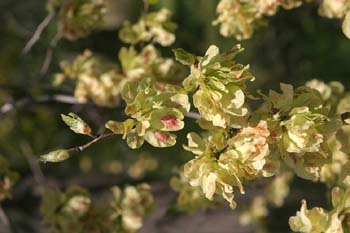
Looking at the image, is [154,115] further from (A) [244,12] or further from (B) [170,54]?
(B) [170,54]

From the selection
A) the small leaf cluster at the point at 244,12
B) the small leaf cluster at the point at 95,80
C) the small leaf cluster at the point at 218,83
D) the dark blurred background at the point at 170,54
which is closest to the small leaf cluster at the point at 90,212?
the small leaf cluster at the point at 95,80

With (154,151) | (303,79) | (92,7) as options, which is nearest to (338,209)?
(92,7)

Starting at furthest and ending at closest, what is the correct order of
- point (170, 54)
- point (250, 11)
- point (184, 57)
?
point (170, 54) → point (250, 11) → point (184, 57)

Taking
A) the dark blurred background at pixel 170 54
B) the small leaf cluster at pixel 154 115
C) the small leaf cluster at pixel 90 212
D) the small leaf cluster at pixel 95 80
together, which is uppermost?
the small leaf cluster at pixel 154 115

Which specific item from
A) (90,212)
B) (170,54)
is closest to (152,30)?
(90,212)

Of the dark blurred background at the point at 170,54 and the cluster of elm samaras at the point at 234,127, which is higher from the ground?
the cluster of elm samaras at the point at 234,127

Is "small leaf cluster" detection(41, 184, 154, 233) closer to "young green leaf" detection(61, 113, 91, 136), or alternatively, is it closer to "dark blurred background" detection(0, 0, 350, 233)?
"young green leaf" detection(61, 113, 91, 136)

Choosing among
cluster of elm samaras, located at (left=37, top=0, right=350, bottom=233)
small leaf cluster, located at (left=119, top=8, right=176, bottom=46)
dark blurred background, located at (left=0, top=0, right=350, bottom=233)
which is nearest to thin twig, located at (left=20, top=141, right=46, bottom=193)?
dark blurred background, located at (left=0, top=0, right=350, bottom=233)

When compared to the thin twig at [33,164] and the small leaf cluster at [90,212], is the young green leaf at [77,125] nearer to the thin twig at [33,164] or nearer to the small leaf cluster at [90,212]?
the small leaf cluster at [90,212]

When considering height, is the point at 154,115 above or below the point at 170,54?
above
